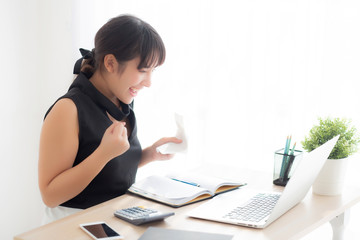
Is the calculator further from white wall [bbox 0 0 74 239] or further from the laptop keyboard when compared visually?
white wall [bbox 0 0 74 239]

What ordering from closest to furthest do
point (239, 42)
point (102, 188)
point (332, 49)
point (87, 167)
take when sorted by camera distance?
point (87, 167) → point (102, 188) → point (332, 49) → point (239, 42)

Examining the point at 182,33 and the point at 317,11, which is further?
the point at 182,33

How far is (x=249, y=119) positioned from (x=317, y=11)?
0.61m

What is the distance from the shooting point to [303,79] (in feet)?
6.37

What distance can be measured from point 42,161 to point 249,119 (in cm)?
117

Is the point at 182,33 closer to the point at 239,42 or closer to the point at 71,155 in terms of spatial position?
the point at 239,42

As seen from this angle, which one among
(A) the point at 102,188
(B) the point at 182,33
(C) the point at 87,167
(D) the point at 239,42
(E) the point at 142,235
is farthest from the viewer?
(B) the point at 182,33

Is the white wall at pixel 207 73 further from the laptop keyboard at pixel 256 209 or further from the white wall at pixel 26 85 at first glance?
the laptop keyboard at pixel 256 209

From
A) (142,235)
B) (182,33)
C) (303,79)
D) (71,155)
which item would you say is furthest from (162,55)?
(182,33)

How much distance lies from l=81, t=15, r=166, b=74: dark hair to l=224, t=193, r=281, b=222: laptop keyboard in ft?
1.83

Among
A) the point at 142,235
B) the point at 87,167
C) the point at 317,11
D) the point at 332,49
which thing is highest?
the point at 317,11

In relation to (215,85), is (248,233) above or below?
below

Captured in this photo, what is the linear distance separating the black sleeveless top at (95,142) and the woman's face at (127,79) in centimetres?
5

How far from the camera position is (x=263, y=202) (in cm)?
124
